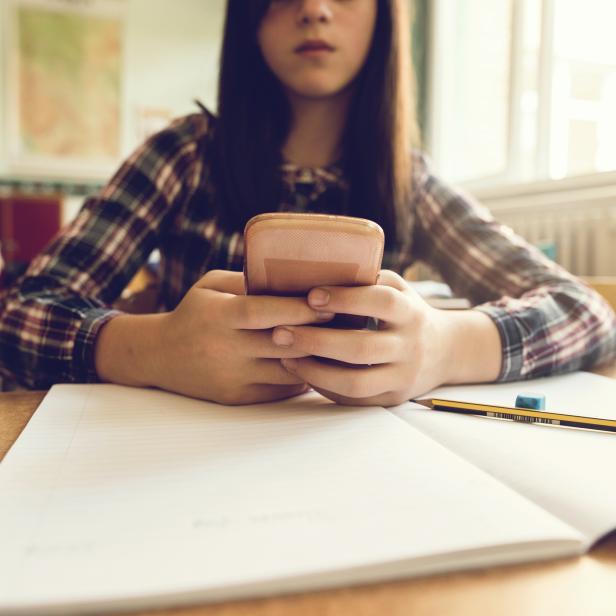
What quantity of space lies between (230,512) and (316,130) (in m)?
0.76

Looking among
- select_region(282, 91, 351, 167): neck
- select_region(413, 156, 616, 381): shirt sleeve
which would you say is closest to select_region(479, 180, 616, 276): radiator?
select_region(413, 156, 616, 381): shirt sleeve

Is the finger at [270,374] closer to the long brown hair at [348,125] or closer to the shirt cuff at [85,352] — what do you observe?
the shirt cuff at [85,352]

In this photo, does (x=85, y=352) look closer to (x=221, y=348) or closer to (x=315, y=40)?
(x=221, y=348)

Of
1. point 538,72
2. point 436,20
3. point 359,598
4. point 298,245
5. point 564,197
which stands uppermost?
point 436,20

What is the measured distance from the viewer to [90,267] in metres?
0.68

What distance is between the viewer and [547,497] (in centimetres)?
27

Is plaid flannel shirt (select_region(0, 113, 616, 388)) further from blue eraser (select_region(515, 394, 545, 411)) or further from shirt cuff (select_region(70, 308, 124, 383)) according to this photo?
blue eraser (select_region(515, 394, 545, 411))

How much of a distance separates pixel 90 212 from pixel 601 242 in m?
1.20

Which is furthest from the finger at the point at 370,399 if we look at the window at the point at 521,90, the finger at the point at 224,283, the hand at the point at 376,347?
the window at the point at 521,90

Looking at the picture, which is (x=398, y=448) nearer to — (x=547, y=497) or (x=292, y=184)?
(x=547, y=497)

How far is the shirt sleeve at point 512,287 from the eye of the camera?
1.86ft

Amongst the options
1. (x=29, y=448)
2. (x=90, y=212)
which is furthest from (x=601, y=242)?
(x=29, y=448)

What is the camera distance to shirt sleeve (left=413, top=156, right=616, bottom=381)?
57 cm

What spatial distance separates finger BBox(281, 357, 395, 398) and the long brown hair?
1.31 feet
